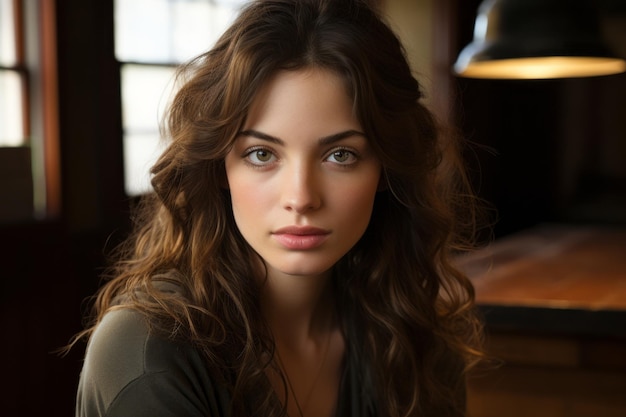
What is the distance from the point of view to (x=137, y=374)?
1193 mm

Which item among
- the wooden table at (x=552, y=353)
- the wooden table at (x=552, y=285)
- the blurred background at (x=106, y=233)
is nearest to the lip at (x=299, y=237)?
the wooden table at (x=552, y=285)

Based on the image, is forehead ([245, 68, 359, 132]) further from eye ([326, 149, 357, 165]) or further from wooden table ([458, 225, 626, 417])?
wooden table ([458, 225, 626, 417])

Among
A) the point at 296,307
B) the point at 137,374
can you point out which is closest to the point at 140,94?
the point at 296,307

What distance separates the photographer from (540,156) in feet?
23.4

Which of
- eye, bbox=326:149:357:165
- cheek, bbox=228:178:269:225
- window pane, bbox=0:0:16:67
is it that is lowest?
cheek, bbox=228:178:269:225

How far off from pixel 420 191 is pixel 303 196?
35 cm

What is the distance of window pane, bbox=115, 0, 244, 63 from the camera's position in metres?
3.72

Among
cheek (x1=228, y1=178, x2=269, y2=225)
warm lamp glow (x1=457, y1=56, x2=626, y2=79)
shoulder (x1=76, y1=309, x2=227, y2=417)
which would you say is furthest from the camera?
warm lamp glow (x1=457, y1=56, x2=626, y2=79)

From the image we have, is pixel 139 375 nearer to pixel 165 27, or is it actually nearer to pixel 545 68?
pixel 545 68

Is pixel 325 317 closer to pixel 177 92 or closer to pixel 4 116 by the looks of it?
pixel 177 92

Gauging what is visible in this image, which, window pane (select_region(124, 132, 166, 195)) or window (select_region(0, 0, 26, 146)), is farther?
window pane (select_region(124, 132, 166, 195))

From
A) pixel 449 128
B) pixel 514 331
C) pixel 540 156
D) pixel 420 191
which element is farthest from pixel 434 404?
pixel 540 156

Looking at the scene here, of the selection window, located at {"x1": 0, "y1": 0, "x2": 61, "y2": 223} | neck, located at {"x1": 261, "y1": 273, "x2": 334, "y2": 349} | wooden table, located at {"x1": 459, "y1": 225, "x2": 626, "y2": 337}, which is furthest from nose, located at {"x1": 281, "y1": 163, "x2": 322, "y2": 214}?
window, located at {"x1": 0, "y1": 0, "x2": 61, "y2": 223}

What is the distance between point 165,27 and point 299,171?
2.89 m
